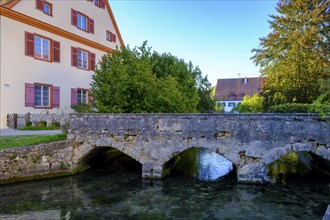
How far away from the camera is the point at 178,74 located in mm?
18891

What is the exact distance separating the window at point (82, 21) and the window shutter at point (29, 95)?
6.30m

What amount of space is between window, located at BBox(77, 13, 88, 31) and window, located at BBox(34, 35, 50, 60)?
3529mm

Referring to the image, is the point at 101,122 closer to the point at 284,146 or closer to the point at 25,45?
the point at 284,146

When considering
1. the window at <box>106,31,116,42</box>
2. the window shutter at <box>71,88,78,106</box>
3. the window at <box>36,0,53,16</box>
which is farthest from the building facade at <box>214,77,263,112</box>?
the window at <box>36,0,53,16</box>

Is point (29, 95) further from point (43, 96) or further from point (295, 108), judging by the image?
point (295, 108)

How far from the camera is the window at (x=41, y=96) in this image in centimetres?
1680

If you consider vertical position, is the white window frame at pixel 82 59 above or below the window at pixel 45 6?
below

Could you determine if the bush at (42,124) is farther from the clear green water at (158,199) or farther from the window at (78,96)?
the clear green water at (158,199)

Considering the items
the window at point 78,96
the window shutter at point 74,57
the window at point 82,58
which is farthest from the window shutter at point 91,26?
the window at point 78,96

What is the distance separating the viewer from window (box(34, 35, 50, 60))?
16.5 metres

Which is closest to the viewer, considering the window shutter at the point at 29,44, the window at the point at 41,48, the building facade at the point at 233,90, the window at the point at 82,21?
the window shutter at the point at 29,44

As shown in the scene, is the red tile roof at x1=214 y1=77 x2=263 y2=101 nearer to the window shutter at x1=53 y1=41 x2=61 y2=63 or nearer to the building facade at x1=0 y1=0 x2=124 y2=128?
the building facade at x1=0 y1=0 x2=124 y2=128

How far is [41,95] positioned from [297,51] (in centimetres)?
1549

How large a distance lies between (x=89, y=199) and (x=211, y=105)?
18.2 meters
